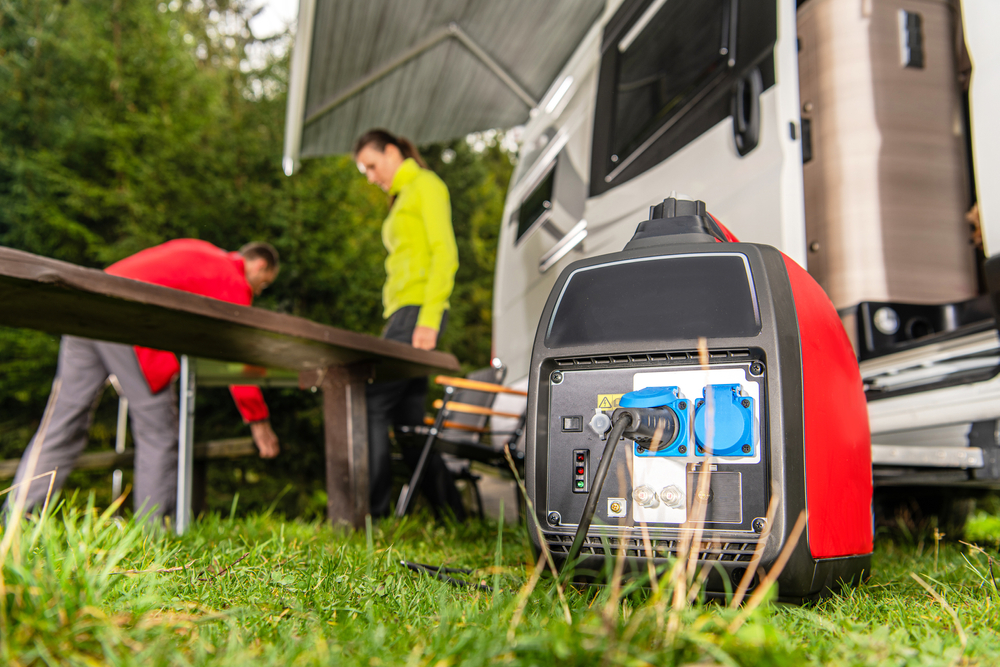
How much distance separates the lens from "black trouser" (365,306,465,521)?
110 inches

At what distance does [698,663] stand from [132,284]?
4.68 feet

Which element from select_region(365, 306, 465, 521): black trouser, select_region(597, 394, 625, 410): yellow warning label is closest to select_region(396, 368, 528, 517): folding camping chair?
select_region(365, 306, 465, 521): black trouser

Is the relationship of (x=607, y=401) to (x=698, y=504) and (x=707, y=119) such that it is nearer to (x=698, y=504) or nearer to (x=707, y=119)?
(x=698, y=504)

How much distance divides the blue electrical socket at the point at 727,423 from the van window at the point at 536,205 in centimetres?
247

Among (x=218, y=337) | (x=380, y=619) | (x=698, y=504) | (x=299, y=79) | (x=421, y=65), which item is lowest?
(x=380, y=619)

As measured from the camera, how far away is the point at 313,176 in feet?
22.4

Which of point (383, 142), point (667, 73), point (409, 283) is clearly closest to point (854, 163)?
point (667, 73)

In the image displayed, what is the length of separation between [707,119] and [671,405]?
1319 millimetres

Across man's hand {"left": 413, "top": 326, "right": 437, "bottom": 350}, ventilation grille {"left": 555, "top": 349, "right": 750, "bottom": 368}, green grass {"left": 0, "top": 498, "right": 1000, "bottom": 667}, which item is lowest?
green grass {"left": 0, "top": 498, "right": 1000, "bottom": 667}

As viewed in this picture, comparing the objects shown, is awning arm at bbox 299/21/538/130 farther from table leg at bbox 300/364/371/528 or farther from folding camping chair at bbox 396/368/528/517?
table leg at bbox 300/364/371/528

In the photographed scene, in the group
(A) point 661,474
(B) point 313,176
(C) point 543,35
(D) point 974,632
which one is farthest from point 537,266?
(B) point 313,176

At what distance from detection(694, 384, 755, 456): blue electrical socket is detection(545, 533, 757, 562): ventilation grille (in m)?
0.15

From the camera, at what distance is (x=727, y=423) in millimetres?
1154

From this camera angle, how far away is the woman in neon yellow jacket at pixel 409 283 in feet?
9.45
